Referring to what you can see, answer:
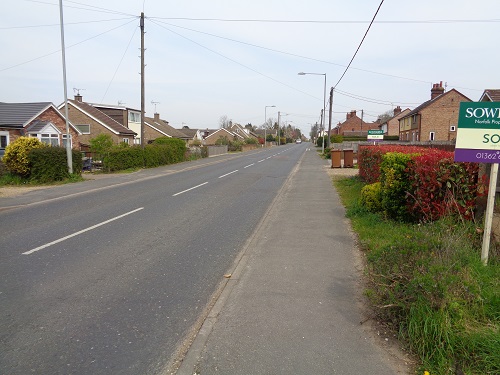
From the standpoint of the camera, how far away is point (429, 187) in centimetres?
649

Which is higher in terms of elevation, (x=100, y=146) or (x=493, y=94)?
(x=493, y=94)

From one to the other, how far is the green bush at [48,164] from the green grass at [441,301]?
16.5 m

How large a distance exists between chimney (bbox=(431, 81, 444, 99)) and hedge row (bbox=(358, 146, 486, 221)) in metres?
51.6

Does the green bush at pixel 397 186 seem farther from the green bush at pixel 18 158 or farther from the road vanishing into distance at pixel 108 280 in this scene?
the green bush at pixel 18 158

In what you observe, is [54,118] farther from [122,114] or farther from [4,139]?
[122,114]

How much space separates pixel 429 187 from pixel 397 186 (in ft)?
2.43

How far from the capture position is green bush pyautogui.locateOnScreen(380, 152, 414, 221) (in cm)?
717

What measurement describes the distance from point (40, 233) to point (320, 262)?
5.68m

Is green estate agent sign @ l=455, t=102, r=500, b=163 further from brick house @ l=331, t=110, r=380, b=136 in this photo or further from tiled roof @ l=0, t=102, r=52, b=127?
brick house @ l=331, t=110, r=380, b=136

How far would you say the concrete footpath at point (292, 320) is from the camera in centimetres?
312

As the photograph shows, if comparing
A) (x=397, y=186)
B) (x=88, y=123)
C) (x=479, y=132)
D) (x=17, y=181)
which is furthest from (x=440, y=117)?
(x=479, y=132)

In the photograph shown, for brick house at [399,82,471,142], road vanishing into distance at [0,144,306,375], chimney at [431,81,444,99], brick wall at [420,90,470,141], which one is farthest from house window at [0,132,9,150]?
chimney at [431,81,444,99]

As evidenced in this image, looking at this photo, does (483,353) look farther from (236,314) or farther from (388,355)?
(236,314)

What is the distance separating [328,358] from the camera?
10.4 feet
